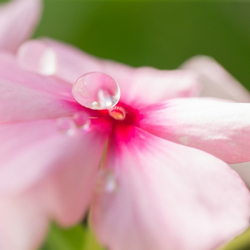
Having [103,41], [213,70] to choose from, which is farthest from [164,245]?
[103,41]

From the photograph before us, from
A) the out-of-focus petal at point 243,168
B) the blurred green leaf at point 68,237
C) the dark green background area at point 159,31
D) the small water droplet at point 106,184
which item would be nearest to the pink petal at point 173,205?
the small water droplet at point 106,184

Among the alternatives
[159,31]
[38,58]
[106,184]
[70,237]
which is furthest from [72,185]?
[159,31]

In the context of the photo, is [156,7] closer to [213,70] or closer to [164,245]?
[213,70]

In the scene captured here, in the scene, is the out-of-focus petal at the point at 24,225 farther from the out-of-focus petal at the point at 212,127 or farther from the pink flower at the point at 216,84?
the pink flower at the point at 216,84

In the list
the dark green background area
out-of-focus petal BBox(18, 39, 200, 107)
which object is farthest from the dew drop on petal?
the dark green background area

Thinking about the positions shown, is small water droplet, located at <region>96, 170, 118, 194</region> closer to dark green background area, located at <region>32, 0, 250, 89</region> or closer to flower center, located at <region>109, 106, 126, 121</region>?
flower center, located at <region>109, 106, 126, 121</region>

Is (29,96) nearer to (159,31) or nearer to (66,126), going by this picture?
(66,126)

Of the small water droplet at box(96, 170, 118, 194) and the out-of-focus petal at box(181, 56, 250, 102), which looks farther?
the out-of-focus petal at box(181, 56, 250, 102)
